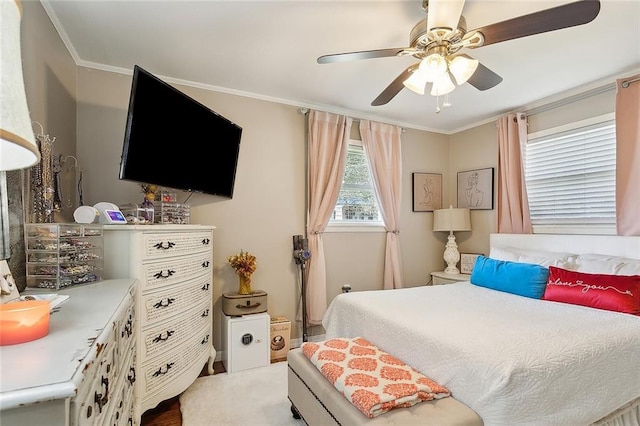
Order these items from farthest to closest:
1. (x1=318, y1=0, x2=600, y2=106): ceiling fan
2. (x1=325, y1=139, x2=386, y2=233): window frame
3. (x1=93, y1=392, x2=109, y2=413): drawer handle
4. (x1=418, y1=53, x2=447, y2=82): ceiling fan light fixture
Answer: (x1=325, y1=139, x2=386, y2=233): window frame, (x1=418, y1=53, x2=447, y2=82): ceiling fan light fixture, (x1=318, y1=0, x2=600, y2=106): ceiling fan, (x1=93, y1=392, x2=109, y2=413): drawer handle

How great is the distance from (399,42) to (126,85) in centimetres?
229

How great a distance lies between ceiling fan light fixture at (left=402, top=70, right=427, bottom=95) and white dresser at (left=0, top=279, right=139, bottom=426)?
1.94 meters

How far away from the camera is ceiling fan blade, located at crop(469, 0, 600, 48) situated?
1.33 m

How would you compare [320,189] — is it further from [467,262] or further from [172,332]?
[467,262]

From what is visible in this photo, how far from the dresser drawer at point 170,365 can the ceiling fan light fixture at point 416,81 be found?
2336mm

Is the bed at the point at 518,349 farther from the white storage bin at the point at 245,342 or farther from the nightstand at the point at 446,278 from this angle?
the nightstand at the point at 446,278

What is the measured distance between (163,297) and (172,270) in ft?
0.58

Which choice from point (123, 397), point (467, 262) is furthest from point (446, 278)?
point (123, 397)

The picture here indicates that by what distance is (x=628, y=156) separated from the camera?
261cm

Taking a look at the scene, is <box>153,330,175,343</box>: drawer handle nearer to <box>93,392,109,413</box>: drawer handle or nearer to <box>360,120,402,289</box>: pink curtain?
<box>93,392,109,413</box>: drawer handle

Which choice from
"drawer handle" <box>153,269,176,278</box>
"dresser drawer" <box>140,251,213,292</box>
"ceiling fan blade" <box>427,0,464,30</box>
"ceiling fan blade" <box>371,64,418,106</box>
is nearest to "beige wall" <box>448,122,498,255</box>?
"ceiling fan blade" <box>371,64,418,106</box>

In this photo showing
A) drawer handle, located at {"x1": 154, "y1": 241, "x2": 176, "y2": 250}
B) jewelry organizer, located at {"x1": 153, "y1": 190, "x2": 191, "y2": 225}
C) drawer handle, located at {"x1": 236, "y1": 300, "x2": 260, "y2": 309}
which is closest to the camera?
drawer handle, located at {"x1": 154, "y1": 241, "x2": 176, "y2": 250}

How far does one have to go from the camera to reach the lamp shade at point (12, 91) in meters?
0.52

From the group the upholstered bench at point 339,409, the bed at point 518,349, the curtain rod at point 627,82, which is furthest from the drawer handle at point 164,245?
the curtain rod at point 627,82
